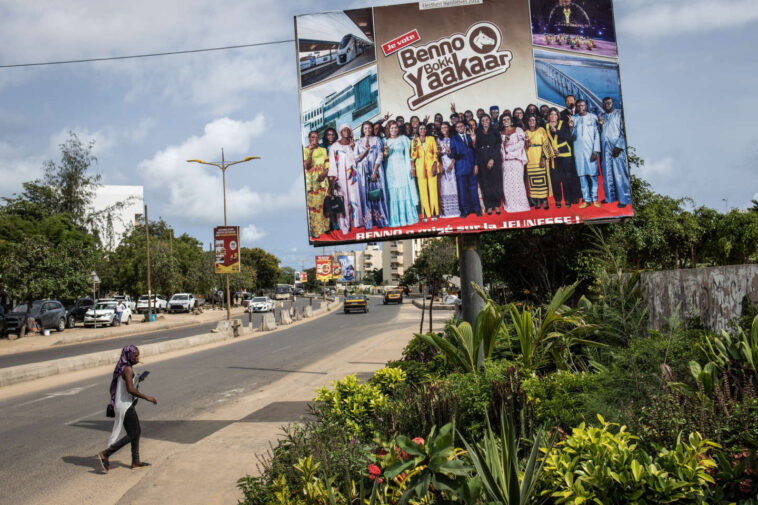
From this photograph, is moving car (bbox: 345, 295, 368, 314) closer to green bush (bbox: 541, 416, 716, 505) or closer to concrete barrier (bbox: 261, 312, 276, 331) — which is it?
concrete barrier (bbox: 261, 312, 276, 331)

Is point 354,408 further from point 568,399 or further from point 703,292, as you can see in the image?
point 703,292

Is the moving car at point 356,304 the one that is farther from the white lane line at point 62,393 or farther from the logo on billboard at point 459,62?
the logo on billboard at point 459,62

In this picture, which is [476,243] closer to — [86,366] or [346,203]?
[346,203]

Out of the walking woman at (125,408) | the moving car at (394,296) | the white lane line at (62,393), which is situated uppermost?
the walking woman at (125,408)

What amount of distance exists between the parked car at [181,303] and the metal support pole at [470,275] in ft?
163

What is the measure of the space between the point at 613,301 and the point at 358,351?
13.5 m

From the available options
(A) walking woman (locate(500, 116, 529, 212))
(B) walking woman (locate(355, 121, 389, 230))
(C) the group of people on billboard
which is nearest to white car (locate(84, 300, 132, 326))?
(B) walking woman (locate(355, 121, 389, 230))

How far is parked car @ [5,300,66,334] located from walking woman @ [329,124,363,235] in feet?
90.4

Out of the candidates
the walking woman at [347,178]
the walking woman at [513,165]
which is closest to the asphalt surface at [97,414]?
the walking woman at [347,178]

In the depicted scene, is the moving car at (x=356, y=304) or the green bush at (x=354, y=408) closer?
the green bush at (x=354, y=408)

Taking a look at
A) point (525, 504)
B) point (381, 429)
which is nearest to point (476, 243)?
point (381, 429)

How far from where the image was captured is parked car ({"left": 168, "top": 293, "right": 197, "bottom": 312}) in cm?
5447

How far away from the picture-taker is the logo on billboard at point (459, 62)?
7.61 m

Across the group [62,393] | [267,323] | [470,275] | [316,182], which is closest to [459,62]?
[316,182]
